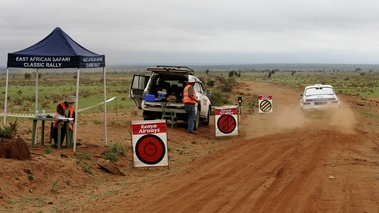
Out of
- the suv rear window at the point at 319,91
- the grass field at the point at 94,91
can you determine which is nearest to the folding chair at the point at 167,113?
the grass field at the point at 94,91

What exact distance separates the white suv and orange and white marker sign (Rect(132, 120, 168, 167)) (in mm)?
6583

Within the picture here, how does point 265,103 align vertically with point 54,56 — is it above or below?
below

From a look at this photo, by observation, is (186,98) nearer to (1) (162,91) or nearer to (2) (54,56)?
(1) (162,91)

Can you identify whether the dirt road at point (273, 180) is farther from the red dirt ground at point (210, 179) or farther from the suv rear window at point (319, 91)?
the suv rear window at point (319, 91)

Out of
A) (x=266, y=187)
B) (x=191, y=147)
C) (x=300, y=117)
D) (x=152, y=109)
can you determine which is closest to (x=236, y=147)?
(x=191, y=147)

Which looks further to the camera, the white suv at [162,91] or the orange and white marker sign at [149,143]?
the white suv at [162,91]

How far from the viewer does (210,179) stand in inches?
439

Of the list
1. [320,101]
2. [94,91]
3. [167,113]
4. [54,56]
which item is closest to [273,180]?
[54,56]

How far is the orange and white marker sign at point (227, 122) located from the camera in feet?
62.1

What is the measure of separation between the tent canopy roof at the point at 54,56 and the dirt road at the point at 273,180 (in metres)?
3.54

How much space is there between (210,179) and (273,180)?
1223 mm

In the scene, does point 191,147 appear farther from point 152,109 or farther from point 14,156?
point 14,156

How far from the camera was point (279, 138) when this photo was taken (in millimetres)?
18125

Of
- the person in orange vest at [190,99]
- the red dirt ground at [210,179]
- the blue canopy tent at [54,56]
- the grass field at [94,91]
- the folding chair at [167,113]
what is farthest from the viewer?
the grass field at [94,91]
